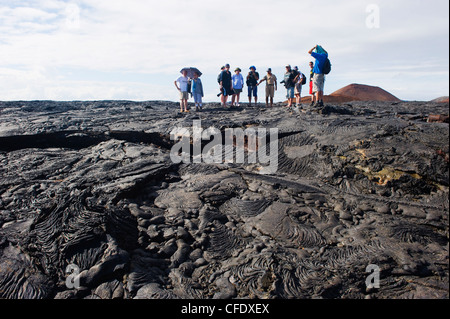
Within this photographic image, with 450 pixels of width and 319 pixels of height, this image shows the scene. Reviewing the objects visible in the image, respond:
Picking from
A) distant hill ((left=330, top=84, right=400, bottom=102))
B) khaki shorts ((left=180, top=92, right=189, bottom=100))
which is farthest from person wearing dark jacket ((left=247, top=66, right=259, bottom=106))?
distant hill ((left=330, top=84, right=400, bottom=102))

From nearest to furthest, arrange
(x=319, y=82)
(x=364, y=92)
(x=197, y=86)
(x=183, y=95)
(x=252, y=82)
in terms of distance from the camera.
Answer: (x=319, y=82), (x=183, y=95), (x=197, y=86), (x=252, y=82), (x=364, y=92)

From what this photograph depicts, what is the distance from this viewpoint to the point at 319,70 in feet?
23.0

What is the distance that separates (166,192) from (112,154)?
2012mm

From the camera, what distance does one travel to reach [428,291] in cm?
257

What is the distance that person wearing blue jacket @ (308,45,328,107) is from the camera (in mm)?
6801

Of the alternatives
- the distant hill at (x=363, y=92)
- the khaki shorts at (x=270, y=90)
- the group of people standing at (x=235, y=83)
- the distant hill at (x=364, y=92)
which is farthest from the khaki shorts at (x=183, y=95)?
the distant hill at (x=363, y=92)

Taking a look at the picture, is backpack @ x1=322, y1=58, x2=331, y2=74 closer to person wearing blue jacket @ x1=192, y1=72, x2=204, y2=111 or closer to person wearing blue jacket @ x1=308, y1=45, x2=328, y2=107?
person wearing blue jacket @ x1=308, y1=45, x2=328, y2=107

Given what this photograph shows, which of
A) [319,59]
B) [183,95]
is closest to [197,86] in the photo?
[183,95]

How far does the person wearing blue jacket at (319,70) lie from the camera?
6.80m

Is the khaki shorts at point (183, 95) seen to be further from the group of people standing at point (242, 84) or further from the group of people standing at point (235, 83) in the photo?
the group of people standing at point (235, 83)

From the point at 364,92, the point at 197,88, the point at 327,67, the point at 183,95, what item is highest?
the point at 364,92

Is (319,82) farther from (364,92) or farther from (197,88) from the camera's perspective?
(364,92)

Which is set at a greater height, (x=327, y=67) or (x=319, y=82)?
(x=327, y=67)
